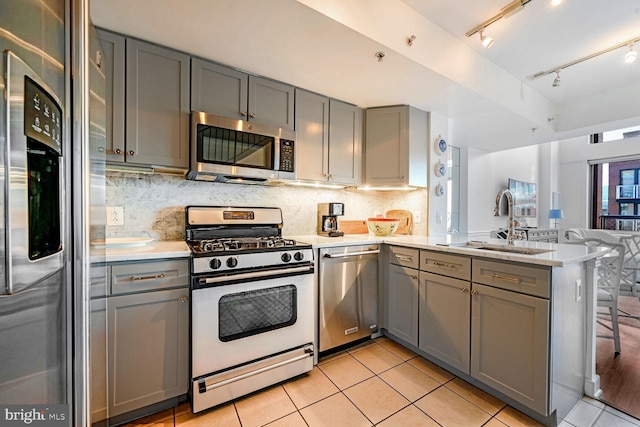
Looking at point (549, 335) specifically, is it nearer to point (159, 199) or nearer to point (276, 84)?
point (276, 84)

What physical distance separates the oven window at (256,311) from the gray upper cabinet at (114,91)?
1.13 meters

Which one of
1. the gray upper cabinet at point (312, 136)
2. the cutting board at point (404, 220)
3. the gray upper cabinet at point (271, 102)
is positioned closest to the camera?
the gray upper cabinet at point (271, 102)

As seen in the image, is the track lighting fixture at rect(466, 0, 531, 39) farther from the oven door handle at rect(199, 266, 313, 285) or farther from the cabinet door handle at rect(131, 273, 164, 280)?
the cabinet door handle at rect(131, 273, 164, 280)

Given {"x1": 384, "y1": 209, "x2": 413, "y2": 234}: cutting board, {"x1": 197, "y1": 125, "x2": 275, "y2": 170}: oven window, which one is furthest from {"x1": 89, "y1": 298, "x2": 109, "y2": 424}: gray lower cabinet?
{"x1": 384, "y1": 209, "x2": 413, "y2": 234}: cutting board

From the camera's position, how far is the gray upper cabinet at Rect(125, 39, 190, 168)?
1.69 meters

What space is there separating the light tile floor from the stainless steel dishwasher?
0.27 meters

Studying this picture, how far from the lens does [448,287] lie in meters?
1.92

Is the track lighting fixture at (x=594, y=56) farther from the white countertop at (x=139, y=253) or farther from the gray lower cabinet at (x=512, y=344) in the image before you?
the white countertop at (x=139, y=253)

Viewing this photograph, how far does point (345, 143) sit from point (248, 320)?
178cm

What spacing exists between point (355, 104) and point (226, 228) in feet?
5.55

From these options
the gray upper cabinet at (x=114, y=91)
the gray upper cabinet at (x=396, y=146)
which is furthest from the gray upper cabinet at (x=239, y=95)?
the gray upper cabinet at (x=396, y=146)

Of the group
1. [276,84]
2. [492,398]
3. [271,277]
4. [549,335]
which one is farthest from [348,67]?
[492,398]

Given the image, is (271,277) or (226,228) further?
(226,228)

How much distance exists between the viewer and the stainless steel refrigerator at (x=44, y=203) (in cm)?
44
